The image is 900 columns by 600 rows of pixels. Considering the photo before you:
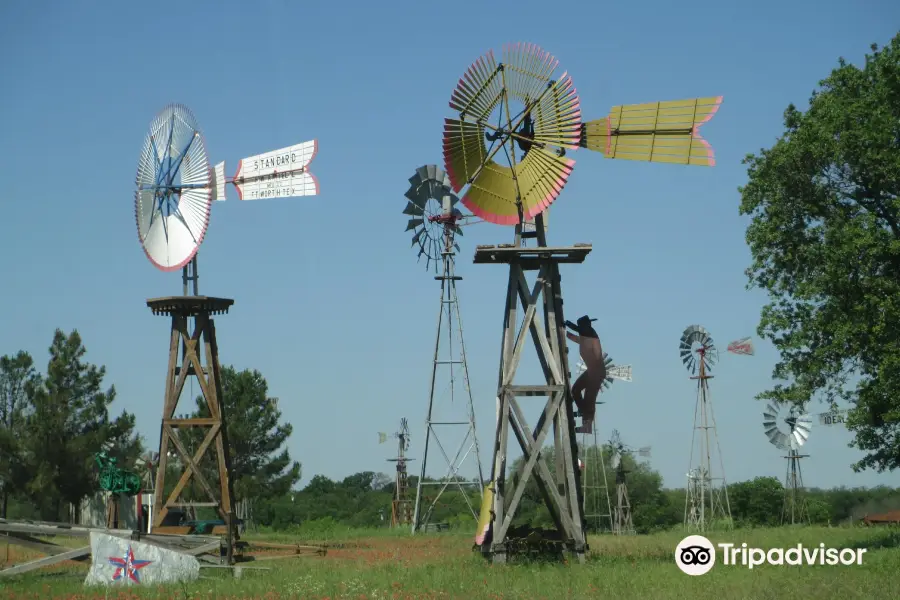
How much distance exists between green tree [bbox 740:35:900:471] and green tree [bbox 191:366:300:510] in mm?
32763

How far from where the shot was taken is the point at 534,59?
20.7 meters

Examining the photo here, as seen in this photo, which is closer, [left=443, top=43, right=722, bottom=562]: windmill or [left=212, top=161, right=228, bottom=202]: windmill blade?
[left=443, top=43, right=722, bottom=562]: windmill

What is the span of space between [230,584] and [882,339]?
13.5 m

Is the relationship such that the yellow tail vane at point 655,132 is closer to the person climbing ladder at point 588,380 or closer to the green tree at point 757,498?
the person climbing ladder at point 588,380

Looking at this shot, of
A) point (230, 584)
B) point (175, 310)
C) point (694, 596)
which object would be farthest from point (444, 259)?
point (694, 596)

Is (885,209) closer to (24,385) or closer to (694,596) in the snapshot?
(694,596)

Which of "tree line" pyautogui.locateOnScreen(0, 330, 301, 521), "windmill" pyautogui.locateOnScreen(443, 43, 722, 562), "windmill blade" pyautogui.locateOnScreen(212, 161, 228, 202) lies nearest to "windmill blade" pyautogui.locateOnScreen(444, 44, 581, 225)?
"windmill" pyautogui.locateOnScreen(443, 43, 722, 562)

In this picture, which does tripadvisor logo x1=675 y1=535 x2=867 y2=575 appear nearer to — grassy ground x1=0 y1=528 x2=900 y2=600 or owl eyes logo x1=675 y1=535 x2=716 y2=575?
owl eyes logo x1=675 y1=535 x2=716 y2=575

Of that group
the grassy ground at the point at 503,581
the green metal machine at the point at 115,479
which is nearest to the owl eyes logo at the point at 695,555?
the grassy ground at the point at 503,581

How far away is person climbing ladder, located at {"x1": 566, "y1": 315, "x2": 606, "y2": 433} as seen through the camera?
70.6 feet

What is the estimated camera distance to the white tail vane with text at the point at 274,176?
2641cm

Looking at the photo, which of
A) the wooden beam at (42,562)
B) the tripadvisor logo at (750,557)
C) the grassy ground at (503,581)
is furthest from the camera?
the wooden beam at (42,562)

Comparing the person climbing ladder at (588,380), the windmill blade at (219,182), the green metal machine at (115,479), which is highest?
the windmill blade at (219,182)

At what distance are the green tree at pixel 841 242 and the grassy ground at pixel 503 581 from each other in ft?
11.3
